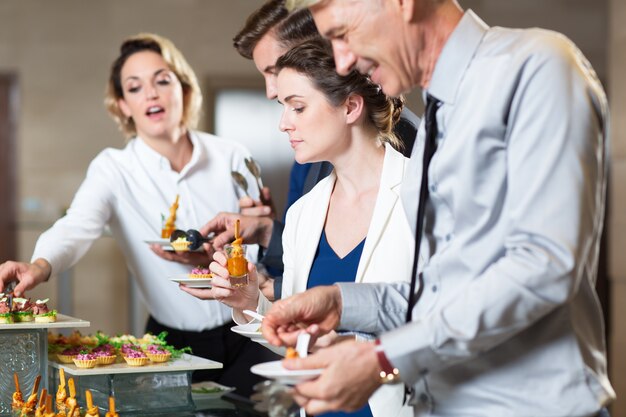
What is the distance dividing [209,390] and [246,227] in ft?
1.85

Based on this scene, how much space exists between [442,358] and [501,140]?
0.32m

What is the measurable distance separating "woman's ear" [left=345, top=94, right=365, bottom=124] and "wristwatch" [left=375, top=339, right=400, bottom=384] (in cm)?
116

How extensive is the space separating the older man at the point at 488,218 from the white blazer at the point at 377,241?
690mm

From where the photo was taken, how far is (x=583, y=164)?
123cm

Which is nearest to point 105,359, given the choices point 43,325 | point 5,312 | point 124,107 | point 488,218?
point 43,325

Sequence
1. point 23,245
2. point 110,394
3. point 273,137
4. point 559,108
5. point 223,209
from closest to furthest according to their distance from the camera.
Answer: point 559,108
point 110,394
point 223,209
point 23,245
point 273,137

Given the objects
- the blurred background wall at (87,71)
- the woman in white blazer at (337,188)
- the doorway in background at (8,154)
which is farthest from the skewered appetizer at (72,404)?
the doorway in background at (8,154)

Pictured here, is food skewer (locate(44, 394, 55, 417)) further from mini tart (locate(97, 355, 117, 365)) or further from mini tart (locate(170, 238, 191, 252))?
mini tart (locate(170, 238, 191, 252))

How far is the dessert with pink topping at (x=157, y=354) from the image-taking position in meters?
2.36

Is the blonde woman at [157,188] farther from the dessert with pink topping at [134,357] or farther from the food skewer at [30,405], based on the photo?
the food skewer at [30,405]

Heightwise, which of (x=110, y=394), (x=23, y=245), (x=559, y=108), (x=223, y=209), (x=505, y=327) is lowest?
(x=23, y=245)

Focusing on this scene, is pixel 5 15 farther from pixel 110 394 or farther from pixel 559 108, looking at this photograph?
pixel 559 108

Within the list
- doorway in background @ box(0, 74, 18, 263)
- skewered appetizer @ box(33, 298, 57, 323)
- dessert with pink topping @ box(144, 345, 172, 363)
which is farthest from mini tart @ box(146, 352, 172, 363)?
doorway in background @ box(0, 74, 18, 263)

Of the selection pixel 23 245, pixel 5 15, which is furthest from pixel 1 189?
pixel 5 15
